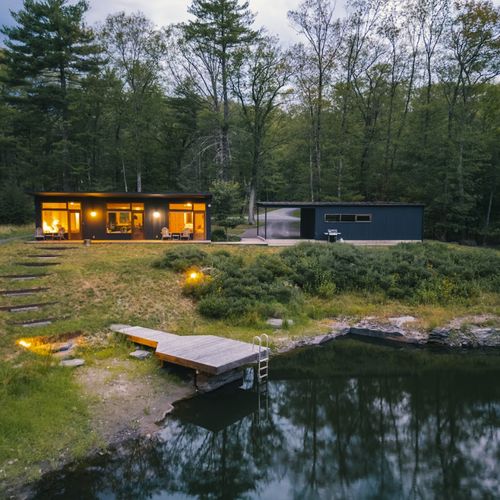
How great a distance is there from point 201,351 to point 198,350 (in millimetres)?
102

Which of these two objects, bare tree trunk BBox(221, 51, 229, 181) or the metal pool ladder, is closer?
the metal pool ladder

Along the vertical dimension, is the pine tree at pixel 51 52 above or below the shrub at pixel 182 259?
above

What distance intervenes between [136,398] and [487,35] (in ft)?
82.9

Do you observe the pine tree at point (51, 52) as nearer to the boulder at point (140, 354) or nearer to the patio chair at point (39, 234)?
the patio chair at point (39, 234)

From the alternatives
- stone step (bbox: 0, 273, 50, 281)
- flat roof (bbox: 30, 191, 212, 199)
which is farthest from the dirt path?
flat roof (bbox: 30, 191, 212, 199)

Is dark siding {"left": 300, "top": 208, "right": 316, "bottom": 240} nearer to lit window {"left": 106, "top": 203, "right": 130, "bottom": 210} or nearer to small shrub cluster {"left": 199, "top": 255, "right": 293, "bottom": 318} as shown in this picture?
small shrub cluster {"left": 199, "top": 255, "right": 293, "bottom": 318}

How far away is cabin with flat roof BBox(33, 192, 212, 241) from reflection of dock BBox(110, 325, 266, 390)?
10579 mm

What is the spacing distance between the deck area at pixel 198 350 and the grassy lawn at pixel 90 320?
0.45 meters

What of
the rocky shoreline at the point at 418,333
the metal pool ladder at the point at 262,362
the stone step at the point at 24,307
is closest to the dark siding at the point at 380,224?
the rocky shoreline at the point at 418,333

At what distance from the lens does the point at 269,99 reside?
28.7 metres

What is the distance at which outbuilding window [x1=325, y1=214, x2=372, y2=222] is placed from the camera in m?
20.2

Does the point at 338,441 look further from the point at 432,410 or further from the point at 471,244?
the point at 471,244

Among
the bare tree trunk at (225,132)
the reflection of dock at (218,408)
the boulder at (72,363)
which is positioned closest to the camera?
the reflection of dock at (218,408)

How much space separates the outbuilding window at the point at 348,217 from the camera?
20.2 meters
